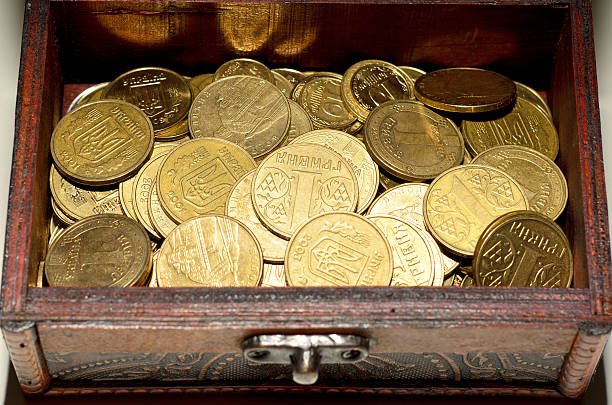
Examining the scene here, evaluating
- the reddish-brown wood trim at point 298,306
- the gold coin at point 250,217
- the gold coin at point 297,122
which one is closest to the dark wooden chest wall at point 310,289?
the reddish-brown wood trim at point 298,306

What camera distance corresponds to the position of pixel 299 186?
1.61 metres

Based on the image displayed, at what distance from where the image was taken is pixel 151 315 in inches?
52.2

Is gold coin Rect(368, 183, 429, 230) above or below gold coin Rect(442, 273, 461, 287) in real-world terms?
above

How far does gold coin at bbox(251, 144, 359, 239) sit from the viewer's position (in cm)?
158

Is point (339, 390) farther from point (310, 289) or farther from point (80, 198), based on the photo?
point (80, 198)

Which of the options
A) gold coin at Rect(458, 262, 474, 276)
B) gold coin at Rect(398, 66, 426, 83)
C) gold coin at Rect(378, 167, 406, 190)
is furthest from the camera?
gold coin at Rect(398, 66, 426, 83)

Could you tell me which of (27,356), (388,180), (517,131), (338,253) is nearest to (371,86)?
(388,180)

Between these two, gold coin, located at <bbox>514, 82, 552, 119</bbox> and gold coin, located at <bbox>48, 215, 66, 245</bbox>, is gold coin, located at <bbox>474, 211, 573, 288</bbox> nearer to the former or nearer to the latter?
gold coin, located at <bbox>514, 82, 552, 119</bbox>

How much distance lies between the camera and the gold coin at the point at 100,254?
1.49 metres

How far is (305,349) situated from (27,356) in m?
0.47

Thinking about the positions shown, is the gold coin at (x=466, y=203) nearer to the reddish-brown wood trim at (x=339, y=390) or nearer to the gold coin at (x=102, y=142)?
the reddish-brown wood trim at (x=339, y=390)

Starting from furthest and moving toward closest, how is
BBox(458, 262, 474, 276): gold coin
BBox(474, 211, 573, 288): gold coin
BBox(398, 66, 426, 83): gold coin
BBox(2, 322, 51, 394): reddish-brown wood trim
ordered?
BBox(398, 66, 426, 83): gold coin < BBox(458, 262, 474, 276): gold coin < BBox(474, 211, 573, 288): gold coin < BBox(2, 322, 51, 394): reddish-brown wood trim

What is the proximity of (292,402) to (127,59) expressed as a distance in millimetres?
811

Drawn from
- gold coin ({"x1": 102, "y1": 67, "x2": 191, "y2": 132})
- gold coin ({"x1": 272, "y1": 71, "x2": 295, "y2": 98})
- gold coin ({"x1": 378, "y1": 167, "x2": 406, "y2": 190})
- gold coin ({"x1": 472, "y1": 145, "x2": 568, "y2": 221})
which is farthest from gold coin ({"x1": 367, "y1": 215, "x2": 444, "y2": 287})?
gold coin ({"x1": 102, "y1": 67, "x2": 191, "y2": 132})
